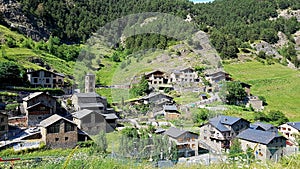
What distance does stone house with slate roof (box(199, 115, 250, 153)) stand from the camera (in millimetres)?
8016

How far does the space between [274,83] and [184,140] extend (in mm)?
10100

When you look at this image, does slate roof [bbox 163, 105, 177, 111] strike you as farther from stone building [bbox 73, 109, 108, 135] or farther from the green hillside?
the green hillside

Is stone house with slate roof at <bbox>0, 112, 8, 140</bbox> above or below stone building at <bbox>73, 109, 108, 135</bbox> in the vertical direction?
below

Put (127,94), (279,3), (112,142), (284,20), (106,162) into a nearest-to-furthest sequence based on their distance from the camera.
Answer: (106,162)
(112,142)
(127,94)
(284,20)
(279,3)

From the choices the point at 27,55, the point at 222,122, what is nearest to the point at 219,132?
the point at 222,122

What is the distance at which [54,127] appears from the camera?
7.57m

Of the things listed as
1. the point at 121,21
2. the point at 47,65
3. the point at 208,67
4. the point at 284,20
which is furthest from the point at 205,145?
the point at 284,20

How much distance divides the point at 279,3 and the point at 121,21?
117 ft

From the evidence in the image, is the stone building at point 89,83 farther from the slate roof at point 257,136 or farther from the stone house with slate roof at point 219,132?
the slate roof at point 257,136

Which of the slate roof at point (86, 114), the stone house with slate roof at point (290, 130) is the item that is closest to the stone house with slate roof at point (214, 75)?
the stone house with slate roof at point (290, 130)

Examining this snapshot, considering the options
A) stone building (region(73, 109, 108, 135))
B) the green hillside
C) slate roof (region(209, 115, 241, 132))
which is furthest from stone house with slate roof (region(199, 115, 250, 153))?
the green hillside

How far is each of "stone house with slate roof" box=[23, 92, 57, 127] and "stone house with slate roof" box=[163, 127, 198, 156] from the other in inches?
165

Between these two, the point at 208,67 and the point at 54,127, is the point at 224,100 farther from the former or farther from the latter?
the point at 54,127

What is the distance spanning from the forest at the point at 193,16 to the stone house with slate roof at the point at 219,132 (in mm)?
11018
